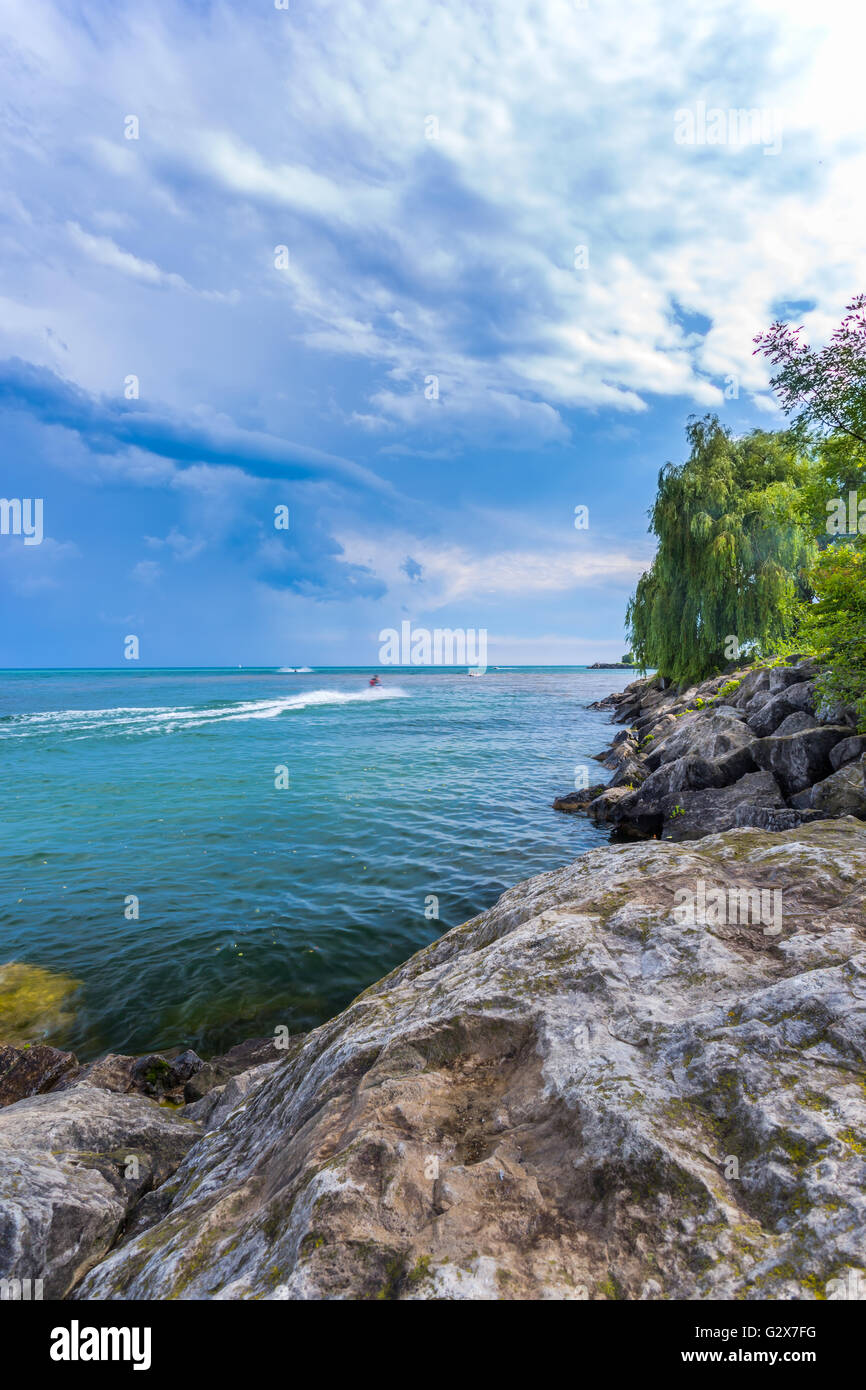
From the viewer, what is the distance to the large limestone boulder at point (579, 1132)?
1.97 meters

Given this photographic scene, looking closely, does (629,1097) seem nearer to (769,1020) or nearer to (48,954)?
(769,1020)

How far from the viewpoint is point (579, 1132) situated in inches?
96.3

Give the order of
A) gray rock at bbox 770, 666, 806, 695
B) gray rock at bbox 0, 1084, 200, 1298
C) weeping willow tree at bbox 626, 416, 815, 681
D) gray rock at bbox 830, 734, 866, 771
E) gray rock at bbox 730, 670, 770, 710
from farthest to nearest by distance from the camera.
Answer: weeping willow tree at bbox 626, 416, 815, 681 < gray rock at bbox 730, 670, 770, 710 < gray rock at bbox 770, 666, 806, 695 < gray rock at bbox 830, 734, 866, 771 < gray rock at bbox 0, 1084, 200, 1298

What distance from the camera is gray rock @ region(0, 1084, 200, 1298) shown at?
3469 millimetres

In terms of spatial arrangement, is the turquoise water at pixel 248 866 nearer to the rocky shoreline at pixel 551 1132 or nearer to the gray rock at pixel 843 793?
the rocky shoreline at pixel 551 1132

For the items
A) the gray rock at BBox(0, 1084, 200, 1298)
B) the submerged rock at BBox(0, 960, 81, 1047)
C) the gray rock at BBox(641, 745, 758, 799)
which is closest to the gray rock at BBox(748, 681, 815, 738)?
the gray rock at BBox(641, 745, 758, 799)

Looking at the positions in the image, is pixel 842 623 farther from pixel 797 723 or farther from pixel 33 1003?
pixel 33 1003

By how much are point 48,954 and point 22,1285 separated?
8.14 metres

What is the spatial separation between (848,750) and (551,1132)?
12200 millimetres

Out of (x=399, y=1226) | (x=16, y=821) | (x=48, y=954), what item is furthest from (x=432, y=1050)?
(x=16, y=821)

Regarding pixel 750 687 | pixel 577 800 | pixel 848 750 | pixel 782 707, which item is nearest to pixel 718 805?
pixel 848 750

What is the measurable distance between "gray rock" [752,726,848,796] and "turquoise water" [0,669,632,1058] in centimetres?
468

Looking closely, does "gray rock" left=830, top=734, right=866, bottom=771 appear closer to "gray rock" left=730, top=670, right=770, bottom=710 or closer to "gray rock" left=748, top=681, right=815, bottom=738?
"gray rock" left=748, top=681, right=815, bottom=738

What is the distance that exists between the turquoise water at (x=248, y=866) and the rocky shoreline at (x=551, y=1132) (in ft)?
11.8
